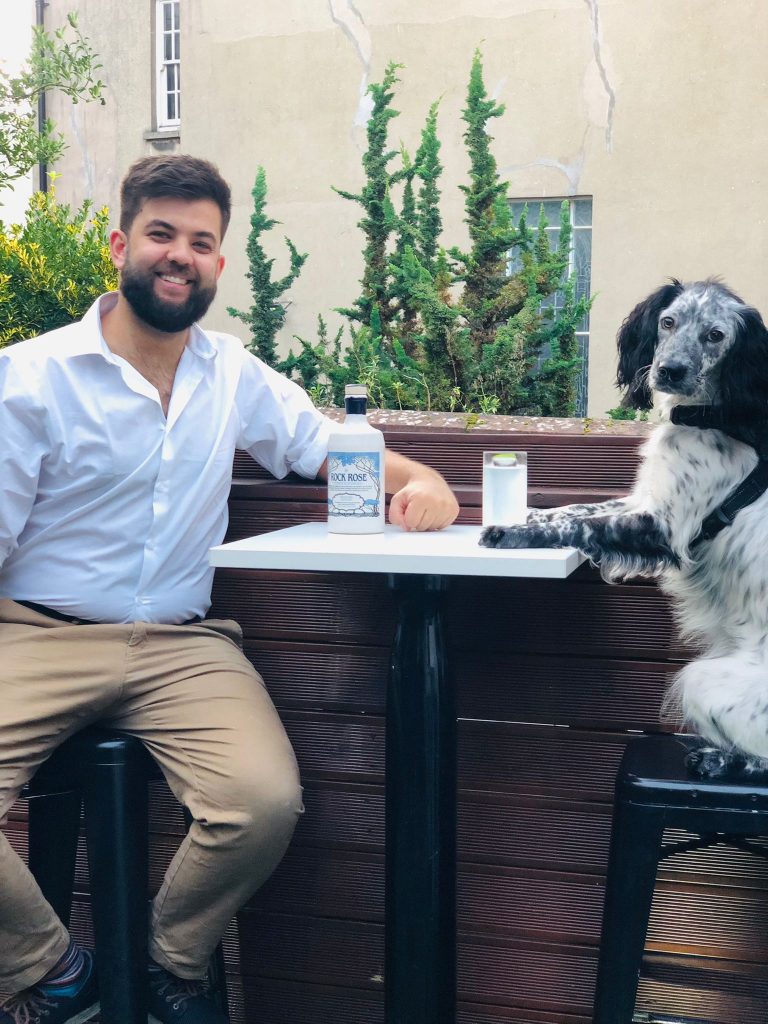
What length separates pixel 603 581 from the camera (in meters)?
2.39

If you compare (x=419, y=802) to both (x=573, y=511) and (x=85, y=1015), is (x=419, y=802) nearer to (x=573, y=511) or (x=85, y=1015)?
(x=573, y=511)

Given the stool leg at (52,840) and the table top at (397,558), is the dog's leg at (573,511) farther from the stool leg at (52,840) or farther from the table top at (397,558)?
the stool leg at (52,840)

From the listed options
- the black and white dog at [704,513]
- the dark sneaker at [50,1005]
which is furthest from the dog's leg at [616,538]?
the dark sneaker at [50,1005]

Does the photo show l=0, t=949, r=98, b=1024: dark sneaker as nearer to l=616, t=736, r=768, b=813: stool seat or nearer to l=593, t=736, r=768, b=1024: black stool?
l=593, t=736, r=768, b=1024: black stool

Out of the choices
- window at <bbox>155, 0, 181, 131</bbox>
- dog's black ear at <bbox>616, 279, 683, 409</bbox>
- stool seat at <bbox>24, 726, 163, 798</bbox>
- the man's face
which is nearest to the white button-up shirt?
the man's face

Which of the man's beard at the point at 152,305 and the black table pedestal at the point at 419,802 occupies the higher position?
the man's beard at the point at 152,305

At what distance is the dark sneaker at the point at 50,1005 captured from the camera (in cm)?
206

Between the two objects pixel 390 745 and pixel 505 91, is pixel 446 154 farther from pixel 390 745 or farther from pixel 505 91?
pixel 390 745

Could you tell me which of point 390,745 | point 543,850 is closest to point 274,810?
point 390,745

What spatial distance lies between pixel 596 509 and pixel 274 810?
84cm

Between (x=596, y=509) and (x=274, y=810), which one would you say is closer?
(x=274, y=810)

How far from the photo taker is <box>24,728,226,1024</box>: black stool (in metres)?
2.07

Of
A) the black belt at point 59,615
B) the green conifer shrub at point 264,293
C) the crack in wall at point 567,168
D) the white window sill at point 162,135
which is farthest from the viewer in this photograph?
the white window sill at point 162,135

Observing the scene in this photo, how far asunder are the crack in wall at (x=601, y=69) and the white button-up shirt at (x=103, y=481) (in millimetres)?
7835
